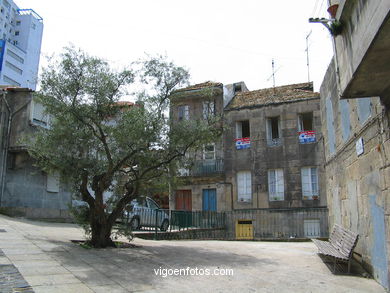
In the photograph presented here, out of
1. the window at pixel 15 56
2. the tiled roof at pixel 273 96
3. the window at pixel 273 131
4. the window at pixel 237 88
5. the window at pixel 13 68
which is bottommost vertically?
the window at pixel 273 131

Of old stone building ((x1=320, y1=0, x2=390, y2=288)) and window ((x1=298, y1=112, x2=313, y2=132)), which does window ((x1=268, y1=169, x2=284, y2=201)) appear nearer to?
window ((x1=298, y1=112, x2=313, y2=132))

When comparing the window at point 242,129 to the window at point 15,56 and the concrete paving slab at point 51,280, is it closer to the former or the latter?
the concrete paving slab at point 51,280

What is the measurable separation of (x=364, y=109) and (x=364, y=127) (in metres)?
0.38

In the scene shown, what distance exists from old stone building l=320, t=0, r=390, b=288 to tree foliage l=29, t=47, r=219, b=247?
3.87 meters

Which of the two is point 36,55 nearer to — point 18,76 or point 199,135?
point 18,76

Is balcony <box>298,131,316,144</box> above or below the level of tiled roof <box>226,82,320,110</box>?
below

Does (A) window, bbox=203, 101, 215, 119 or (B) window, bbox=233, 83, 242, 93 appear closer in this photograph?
(A) window, bbox=203, 101, 215, 119

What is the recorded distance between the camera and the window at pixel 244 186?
23.0 meters

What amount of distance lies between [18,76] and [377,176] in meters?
83.8

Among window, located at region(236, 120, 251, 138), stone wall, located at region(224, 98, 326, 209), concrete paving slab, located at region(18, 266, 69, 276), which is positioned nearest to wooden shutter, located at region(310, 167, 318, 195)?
stone wall, located at region(224, 98, 326, 209)

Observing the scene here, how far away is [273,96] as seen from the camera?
2383cm

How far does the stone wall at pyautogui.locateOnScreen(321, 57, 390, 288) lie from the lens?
19.5 feet

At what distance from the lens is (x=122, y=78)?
981 centimetres

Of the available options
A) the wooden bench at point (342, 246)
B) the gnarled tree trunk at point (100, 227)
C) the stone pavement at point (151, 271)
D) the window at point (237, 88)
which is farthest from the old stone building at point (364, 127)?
the window at point (237, 88)
